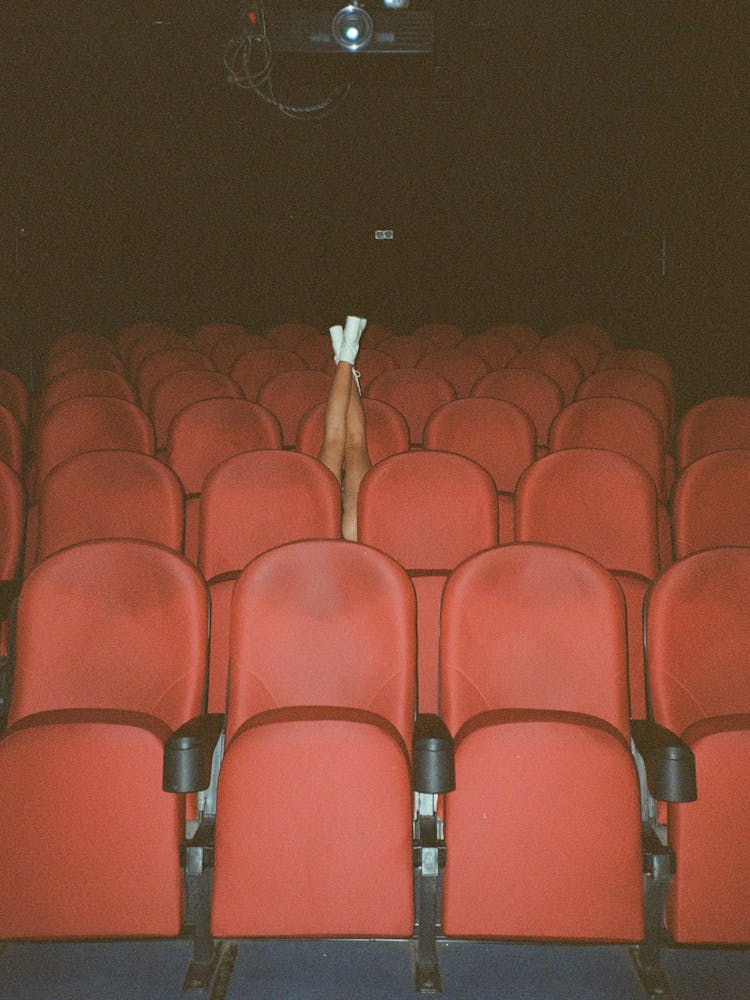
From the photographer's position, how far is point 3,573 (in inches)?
106

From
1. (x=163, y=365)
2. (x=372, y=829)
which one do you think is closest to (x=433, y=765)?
(x=372, y=829)

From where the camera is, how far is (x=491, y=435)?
145 inches

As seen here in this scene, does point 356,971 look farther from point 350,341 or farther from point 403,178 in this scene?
point 403,178

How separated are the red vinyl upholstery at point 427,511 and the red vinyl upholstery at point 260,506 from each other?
149mm

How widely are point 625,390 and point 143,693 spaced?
339 cm

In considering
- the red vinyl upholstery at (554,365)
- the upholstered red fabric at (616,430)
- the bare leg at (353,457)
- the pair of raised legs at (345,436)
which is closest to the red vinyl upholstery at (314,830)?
the bare leg at (353,457)

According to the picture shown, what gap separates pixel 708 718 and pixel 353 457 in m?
1.79

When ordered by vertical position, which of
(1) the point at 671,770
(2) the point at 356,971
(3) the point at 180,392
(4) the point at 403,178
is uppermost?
(4) the point at 403,178

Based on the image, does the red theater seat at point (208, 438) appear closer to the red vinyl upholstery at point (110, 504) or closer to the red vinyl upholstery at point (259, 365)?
the red vinyl upholstery at point (110, 504)

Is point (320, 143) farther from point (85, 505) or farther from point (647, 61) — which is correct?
point (85, 505)

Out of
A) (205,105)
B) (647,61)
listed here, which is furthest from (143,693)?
(205,105)

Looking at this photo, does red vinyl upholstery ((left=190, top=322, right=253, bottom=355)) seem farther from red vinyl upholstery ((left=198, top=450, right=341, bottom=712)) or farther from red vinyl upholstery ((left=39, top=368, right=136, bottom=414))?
red vinyl upholstery ((left=198, top=450, right=341, bottom=712))

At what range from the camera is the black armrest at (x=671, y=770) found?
1.58m

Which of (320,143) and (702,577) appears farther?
(320,143)
